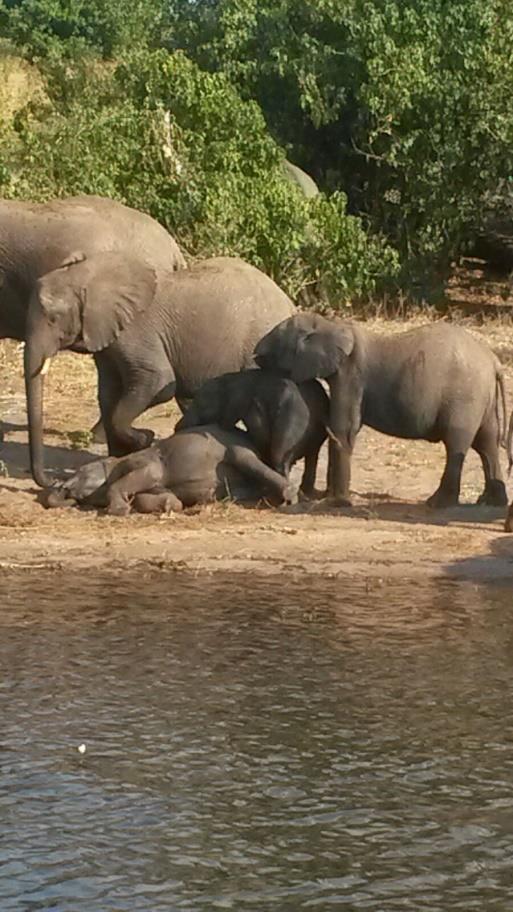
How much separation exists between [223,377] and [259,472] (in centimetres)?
83

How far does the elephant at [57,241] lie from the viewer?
12.3 metres

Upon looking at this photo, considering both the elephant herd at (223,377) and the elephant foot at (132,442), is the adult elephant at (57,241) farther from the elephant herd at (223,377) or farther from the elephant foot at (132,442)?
the elephant foot at (132,442)

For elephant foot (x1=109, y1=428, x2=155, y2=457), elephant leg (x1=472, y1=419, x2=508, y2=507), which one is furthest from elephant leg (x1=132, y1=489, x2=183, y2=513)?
elephant leg (x1=472, y1=419, x2=508, y2=507)

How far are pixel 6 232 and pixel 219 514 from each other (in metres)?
3.03

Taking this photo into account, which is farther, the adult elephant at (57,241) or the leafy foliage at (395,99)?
the leafy foliage at (395,99)

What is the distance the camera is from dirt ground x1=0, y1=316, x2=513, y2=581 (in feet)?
31.9

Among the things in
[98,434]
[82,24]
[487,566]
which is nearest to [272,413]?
[487,566]

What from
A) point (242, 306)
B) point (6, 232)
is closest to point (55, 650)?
point (242, 306)

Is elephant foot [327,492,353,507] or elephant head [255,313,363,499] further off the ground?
elephant head [255,313,363,499]

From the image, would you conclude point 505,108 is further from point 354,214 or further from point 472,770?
point 472,770

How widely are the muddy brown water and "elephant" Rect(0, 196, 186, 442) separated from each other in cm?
346

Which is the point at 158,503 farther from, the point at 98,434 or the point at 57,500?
the point at 98,434

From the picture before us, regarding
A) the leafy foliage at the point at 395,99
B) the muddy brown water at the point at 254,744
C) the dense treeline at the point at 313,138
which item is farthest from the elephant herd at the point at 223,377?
the leafy foliage at the point at 395,99

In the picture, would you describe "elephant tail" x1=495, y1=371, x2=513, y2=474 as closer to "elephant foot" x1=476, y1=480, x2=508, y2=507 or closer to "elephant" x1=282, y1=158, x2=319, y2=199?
"elephant foot" x1=476, y1=480, x2=508, y2=507
